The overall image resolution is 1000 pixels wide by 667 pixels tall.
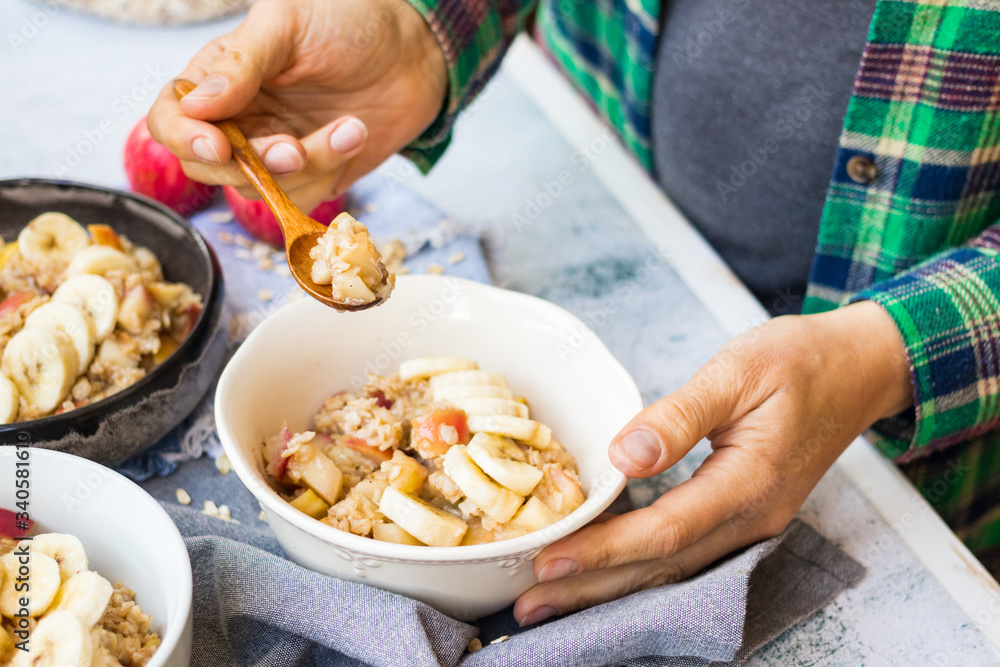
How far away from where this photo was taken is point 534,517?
35.6 inches

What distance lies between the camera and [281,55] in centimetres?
124

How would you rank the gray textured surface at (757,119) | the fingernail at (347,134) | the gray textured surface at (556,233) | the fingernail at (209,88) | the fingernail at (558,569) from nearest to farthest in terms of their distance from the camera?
1. the fingernail at (558,569)
2. the gray textured surface at (556,233)
3. the fingernail at (209,88)
4. the fingernail at (347,134)
5. the gray textured surface at (757,119)

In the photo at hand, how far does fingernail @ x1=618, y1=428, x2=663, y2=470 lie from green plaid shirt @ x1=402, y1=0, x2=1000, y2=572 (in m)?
0.48

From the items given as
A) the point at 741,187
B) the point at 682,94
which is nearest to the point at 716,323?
the point at 741,187

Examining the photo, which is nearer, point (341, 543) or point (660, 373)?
point (341, 543)

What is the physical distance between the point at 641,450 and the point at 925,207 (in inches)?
29.4

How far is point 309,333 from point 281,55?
50 cm

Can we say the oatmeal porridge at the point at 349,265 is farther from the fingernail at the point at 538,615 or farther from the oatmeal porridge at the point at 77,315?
the fingernail at the point at 538,615

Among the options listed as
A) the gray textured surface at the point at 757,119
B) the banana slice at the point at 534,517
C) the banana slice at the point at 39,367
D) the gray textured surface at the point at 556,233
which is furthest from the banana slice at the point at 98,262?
the gray textured surface at the point at 757,119

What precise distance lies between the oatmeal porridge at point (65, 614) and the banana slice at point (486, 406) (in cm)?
44

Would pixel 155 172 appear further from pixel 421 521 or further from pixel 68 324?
pixel 421 521

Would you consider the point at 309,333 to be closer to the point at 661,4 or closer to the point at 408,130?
the point at 408,130

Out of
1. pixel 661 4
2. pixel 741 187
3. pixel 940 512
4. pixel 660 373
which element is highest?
pixel 661 4

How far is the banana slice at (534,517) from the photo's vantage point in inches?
35.5
